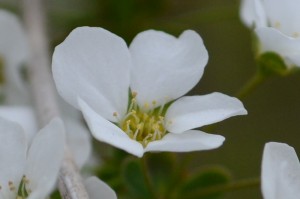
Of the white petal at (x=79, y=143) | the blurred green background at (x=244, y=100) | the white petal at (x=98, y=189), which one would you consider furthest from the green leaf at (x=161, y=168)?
the blurred green background at (x=244, y=100)

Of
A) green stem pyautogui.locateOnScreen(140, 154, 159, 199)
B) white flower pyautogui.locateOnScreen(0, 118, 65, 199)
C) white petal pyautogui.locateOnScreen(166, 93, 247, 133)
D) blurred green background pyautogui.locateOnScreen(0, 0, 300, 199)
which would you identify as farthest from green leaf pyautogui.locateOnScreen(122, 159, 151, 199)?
blurred green background pyautogui.locateOnScreen(0, 0, 300, 199)

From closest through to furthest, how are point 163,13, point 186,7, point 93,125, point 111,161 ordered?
point 93,125 → point 111,161 → point 163,13 → point 186,7

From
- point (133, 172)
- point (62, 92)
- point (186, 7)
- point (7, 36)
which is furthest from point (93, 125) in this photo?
point (186, 7)

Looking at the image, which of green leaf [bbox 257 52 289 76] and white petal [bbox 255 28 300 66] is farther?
green leaf [bbox 257 52 289 76]

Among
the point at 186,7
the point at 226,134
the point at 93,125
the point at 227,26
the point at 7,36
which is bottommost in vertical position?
the point at 226,134

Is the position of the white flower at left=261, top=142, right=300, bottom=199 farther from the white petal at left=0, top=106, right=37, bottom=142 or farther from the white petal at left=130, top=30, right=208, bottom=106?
the white petal at left=0, top=106, right=37, bottom=142

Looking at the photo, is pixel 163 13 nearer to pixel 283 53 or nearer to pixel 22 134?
pixel 283 53
